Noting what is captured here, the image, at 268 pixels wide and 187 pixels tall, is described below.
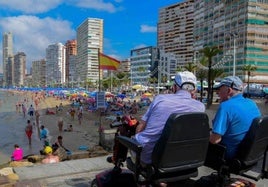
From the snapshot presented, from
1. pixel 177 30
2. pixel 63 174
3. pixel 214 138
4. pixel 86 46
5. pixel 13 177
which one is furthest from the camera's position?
pixel 177 30

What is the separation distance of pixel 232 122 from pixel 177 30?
162 metres

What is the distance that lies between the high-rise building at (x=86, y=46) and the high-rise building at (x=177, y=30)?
31282mm

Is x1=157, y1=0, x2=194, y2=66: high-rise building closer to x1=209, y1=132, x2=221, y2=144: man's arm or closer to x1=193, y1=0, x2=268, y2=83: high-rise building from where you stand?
x1=193, y1=0, x2=268, y2=83: high-rise building

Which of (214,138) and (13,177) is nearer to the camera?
(214,138)

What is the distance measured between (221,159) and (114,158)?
3.65 ft

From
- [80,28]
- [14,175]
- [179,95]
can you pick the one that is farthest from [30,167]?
[80,28]

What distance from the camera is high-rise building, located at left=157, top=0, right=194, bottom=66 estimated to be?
152m

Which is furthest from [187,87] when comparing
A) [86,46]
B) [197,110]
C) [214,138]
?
[86,46]

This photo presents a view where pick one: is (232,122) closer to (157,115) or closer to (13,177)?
(157,115)

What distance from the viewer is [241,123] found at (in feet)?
11.0

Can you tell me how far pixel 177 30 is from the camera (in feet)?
529

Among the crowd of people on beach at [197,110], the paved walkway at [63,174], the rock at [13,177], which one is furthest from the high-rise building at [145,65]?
the crowd of people on beach at [197,110]

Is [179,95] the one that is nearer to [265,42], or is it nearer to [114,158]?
[114,158]

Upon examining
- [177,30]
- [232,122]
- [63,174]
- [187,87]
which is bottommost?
[63,174]
